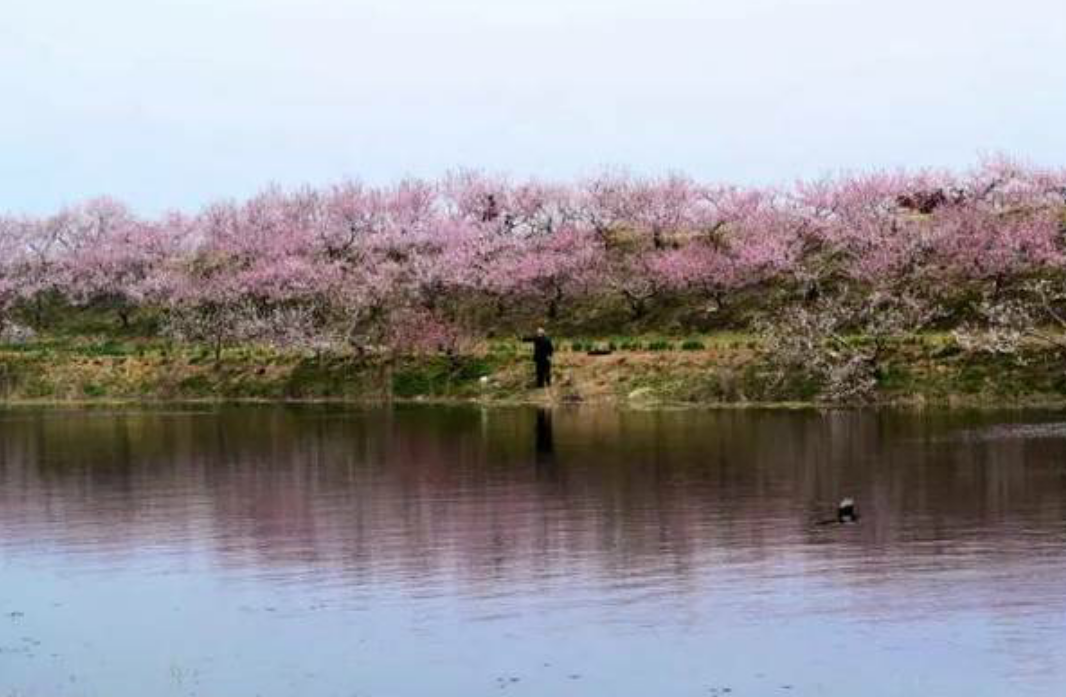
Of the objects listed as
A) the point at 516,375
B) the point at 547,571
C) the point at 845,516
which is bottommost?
the point at 547,571

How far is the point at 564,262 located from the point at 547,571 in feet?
Result: 193

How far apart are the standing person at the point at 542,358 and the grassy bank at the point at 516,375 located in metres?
0.43

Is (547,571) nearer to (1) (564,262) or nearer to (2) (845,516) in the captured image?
(2) (845,516)

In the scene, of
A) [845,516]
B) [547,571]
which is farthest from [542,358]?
[547,571]

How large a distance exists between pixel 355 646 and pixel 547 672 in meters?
2.35

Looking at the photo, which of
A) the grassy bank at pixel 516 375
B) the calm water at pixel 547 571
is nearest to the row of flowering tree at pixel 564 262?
the grassy bank at pixel 516 375

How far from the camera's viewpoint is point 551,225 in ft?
296

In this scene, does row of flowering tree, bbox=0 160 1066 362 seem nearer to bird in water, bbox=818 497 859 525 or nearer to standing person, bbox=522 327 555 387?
standing person, bbox=522 327 555 387

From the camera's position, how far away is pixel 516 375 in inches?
2344

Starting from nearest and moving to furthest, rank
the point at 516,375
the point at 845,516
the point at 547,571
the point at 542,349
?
the point at 547,571
the point at 845,516
the point at 542,349
the point at 516,375

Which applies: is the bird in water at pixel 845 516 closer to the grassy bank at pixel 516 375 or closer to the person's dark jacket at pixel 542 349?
the grassy bank at pixel 516 375

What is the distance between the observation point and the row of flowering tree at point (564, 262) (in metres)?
66.7

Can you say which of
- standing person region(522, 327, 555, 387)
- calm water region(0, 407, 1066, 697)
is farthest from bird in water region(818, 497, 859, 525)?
standing person region(522, 327, 555, 387)

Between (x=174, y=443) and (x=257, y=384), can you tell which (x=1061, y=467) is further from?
(x=257, y=384)
